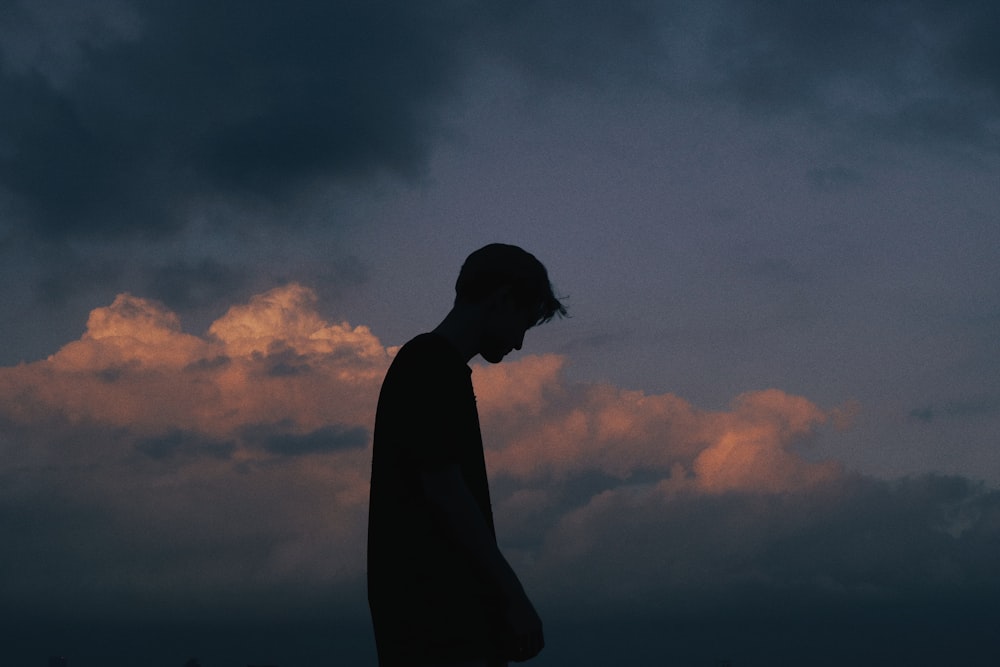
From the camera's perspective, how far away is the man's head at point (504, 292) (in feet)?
19.5

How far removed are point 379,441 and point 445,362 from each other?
1.61 ft

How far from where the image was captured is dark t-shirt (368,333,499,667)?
5707 mm

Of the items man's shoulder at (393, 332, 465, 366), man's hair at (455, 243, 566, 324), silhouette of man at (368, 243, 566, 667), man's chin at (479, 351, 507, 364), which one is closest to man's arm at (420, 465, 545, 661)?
silhouette of man at (368, 243, 566, 667)

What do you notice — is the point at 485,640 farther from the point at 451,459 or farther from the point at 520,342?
the point at 520,342

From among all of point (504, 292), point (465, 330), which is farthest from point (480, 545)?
point (504, 292)

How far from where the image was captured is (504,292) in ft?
19.6

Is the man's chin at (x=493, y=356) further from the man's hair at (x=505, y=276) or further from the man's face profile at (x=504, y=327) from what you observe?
the man's hair at (x=505, y=276)

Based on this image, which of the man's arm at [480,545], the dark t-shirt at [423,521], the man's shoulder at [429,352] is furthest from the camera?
the man's shoulder at [429,352]

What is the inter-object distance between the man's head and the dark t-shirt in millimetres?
231

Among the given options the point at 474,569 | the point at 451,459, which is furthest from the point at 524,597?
the point at 451,459

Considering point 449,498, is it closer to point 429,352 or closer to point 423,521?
point 423,521

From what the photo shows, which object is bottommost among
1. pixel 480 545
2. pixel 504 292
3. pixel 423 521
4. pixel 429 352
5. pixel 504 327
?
pixel 480 545

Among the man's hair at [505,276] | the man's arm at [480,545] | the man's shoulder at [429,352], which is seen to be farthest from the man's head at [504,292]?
the man's arm at [480,545]

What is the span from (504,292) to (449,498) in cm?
99
